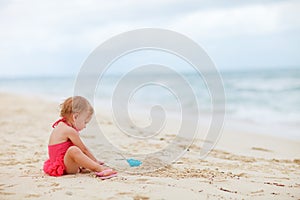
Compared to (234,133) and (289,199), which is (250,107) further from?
(289,199)

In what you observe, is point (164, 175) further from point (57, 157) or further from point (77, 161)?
point (57, 157)

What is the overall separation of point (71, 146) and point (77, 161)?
0.18m

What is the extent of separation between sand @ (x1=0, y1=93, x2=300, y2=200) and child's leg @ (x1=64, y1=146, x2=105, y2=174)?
0.10 m

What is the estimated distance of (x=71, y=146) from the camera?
3939 mm

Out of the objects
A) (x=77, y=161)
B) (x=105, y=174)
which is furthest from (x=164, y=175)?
(x=77, y=161)

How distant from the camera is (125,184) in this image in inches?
138

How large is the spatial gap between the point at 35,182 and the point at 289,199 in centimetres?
230

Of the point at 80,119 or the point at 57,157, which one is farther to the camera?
the point at 80,119

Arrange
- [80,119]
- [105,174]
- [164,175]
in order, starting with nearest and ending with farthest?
[105,174] → [164,175] → [80,119]

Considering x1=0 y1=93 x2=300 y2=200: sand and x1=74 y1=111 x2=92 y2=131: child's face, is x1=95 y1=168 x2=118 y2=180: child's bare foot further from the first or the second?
x1=74 y1=111 x2=92 y2=131: child's face

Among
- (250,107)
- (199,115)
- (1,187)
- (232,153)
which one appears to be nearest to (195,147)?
(232,153)

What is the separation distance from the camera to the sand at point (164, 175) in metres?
3.28

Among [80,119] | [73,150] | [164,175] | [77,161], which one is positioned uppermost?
[80,119]

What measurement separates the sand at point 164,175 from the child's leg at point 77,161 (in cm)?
10
